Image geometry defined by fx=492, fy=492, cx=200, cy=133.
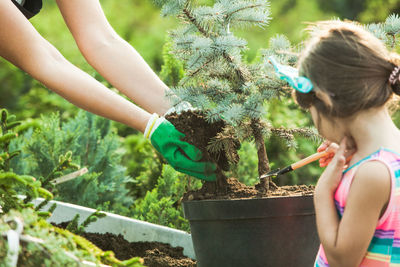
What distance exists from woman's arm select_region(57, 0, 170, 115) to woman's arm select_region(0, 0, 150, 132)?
214mm

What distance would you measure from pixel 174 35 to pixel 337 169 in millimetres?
841

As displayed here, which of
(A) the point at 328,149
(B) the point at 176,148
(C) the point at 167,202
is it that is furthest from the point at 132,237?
(A) the point at 328,149

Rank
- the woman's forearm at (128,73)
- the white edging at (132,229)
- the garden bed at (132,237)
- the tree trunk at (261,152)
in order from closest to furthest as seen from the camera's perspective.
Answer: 1. the tree trunk at (261,152)
2. the woman's forearm at (128,73)
3. the garden bed at (132,237)
4. the white edging at (132,229)

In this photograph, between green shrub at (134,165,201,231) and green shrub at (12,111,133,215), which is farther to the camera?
green shrub at (12,111,133,215)

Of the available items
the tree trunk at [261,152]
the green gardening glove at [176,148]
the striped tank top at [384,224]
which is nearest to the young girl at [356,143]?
the striped tank top at [384,224]

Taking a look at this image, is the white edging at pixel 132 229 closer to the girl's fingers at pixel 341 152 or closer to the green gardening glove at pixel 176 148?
the green gardening glove at pixel 176 148

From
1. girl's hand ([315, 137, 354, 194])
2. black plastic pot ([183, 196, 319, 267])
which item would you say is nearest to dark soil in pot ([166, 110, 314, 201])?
black plastic pot ([183, 196, 319, 267])

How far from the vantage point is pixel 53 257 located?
1111 millimetres

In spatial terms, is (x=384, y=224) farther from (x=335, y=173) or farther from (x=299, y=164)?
(x=299, y=164)

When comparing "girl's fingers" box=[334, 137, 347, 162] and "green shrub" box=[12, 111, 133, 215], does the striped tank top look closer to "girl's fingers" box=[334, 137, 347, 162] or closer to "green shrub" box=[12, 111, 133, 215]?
"girl's fingers" box=[334, 137, 347, 162]

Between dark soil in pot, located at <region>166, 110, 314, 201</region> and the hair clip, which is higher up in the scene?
the hair clip

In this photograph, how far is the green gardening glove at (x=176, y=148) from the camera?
1832 millimetres

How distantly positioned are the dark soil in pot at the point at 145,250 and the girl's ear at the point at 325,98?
107cm

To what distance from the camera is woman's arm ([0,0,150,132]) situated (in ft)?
6.15
